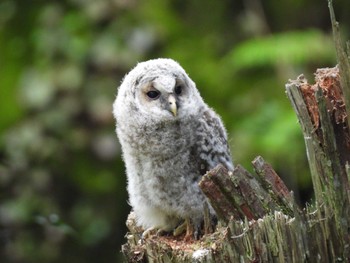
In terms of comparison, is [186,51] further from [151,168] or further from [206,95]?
[151,168]

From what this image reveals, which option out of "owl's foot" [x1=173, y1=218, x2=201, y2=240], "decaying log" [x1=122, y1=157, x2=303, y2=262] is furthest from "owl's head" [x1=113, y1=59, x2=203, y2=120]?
"decaying log" [x1=122, y1=157, x2=303, y2=262]

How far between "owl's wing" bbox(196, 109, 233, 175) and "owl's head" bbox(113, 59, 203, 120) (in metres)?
0.10

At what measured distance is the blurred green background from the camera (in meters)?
7.63

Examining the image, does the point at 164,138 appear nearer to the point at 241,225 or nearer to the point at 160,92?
the point at 160,92

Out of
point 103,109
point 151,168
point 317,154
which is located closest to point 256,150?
point 103,109

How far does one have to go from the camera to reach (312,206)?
11.2 ft

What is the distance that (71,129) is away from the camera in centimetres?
789

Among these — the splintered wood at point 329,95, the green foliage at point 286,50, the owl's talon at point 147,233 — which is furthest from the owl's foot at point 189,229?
the green foliage at point 286,50

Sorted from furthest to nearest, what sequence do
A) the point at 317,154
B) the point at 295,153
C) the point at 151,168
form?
1. the point at 295,153
2. the point at 151,168
3. the point at 317,154

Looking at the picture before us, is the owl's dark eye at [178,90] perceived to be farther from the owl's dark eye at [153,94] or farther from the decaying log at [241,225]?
the decaying log at [241,225]

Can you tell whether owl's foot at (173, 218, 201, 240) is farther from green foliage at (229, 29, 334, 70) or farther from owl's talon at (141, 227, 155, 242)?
green foliage at (229, 29, 334, 70)

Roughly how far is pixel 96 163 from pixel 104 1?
1.47m

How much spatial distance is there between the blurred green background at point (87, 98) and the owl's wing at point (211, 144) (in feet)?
8.45

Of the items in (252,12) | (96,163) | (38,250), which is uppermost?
(252,12)
